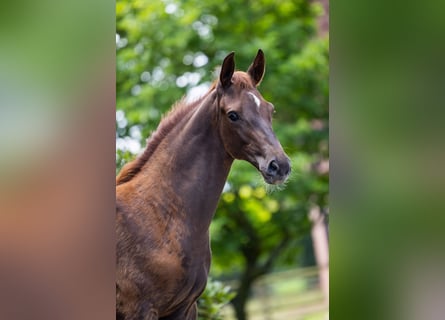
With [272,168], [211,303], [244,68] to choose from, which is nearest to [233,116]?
[272,168]

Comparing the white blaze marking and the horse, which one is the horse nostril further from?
the white blaze marking

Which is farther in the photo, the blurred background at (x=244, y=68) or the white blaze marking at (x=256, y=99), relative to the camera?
the blurred background at (x=244, y=68)

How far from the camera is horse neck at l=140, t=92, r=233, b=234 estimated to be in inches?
92.7

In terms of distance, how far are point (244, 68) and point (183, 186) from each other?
321 centimetres

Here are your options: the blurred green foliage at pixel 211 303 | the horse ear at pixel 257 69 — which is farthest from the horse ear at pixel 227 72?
the blurred green foliage at pixel 211 303

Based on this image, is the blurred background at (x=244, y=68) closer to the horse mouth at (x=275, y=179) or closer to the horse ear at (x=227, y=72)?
the horse ear at (x=227, y=72)

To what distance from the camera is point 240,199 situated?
603 centimetres

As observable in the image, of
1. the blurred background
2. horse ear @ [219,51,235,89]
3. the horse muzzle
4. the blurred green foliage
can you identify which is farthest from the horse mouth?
the blurred background

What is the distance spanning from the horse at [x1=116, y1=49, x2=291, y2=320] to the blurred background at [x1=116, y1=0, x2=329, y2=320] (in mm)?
2708

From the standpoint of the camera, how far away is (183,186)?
2.37m

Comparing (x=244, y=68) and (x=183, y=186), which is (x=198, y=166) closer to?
(x=183, y=186)

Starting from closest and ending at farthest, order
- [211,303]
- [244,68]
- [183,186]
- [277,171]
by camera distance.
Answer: [277,171] → [183,186] → [211,303] → [244,68]

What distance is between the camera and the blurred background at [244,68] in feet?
18.2
